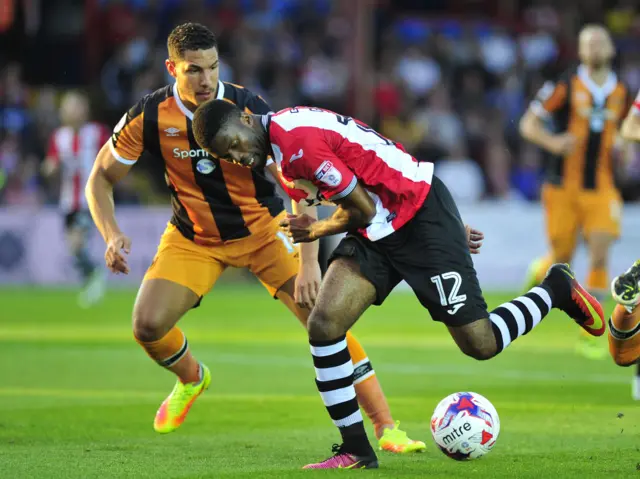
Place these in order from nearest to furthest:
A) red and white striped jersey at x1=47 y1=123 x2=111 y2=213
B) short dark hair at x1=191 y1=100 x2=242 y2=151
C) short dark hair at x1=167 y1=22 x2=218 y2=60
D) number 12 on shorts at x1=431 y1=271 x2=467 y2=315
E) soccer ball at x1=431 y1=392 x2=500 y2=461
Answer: short dark hair at x1=191 y1=100 x2=242 y2=151 < number 12 on shorts at x1=431 y1=271 x2=467 y2=315 < soccer ball at x1=431 y1=392 x2=500 y2=461 < short dark hair at x1=167 y1=22 x2=218 y2=60 < red and white striped jersey at x1=47 y1=123 x2=111 y2=213

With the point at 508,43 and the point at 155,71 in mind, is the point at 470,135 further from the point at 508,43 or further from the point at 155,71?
the point at 155,71

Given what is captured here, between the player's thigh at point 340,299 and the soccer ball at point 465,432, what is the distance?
2.43ft

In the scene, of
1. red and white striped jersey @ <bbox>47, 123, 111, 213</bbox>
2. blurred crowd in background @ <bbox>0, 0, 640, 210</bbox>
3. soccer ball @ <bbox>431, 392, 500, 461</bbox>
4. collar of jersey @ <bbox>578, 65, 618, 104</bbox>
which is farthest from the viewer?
blurred crowd in background @ <bbox>0, 0, 640, 210</bbox>

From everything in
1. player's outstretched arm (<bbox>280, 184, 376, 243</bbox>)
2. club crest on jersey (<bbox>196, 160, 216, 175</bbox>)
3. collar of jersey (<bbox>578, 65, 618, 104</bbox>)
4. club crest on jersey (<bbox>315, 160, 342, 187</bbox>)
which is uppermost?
club crest on jersey (<bbox>315, 160, 342, 187</bbox>)

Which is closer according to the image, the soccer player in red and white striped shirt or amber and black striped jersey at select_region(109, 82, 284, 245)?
the soccer player in red and white striped shirt

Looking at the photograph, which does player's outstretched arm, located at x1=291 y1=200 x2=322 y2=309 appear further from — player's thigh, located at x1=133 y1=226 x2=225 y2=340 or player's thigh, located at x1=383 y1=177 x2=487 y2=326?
player's thigh, located at x1=133 y1=226 x2=225 y2=340

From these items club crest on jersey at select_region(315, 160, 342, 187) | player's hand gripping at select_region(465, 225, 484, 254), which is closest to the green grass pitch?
player's hand gripping at select_region(465, 225, 484, 254)

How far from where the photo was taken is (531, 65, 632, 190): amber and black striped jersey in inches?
472

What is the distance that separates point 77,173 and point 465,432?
1328 cm

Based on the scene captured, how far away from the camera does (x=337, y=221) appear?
5.98 meters

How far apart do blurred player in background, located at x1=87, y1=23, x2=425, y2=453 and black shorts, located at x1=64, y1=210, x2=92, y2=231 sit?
10.8m

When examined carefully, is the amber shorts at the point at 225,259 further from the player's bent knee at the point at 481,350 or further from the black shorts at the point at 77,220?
the black shorts at the point at 77,220

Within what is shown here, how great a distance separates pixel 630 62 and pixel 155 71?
924cm

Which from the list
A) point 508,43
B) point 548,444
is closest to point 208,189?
point 548,444
